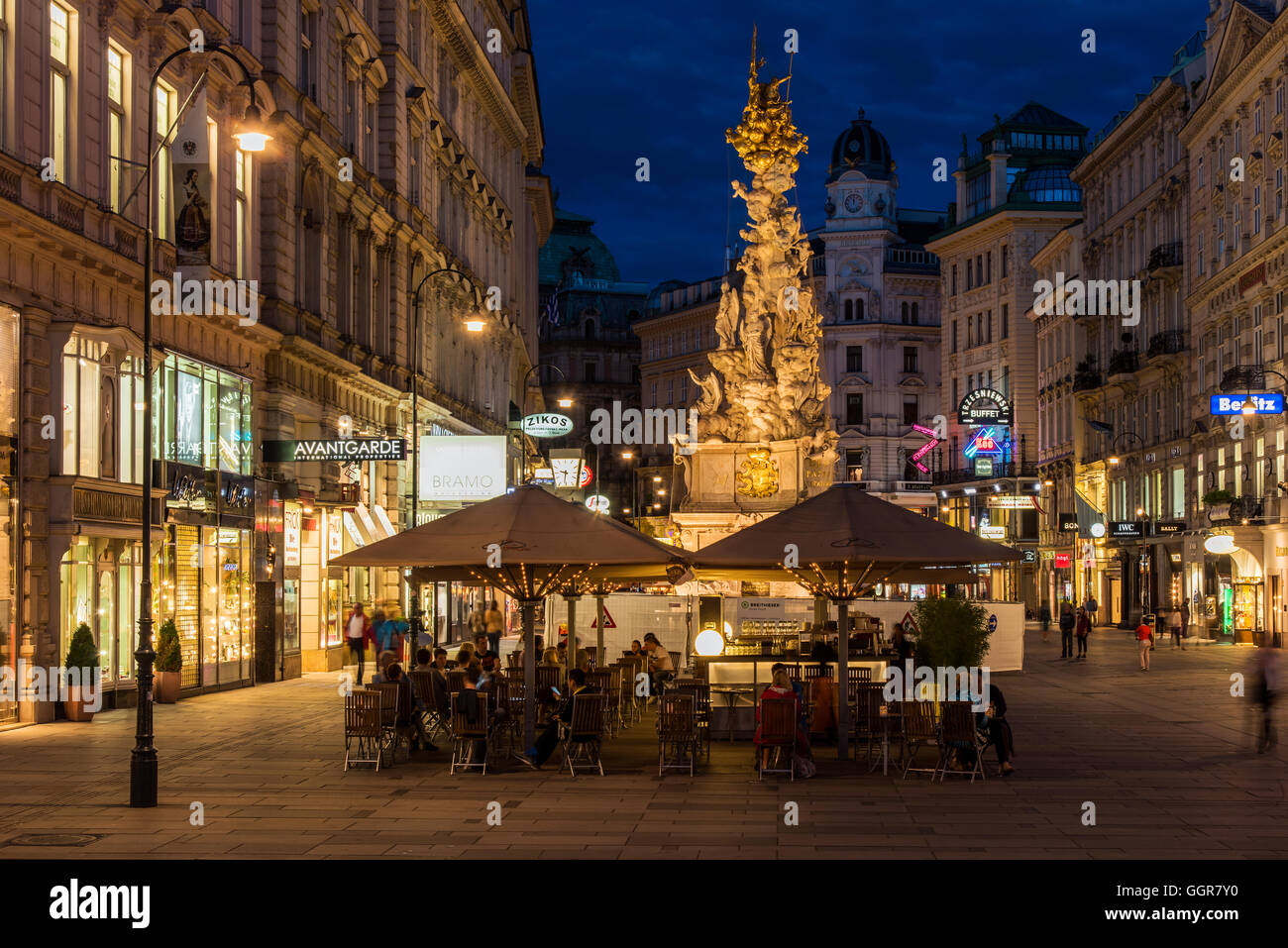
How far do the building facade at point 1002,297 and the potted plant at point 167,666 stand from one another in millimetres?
66987

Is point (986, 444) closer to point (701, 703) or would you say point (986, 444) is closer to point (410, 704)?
point (701, 703)

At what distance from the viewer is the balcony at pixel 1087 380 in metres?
84.2

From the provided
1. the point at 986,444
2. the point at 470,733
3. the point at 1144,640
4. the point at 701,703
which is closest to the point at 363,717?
the point at 470,733

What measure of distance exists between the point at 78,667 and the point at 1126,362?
59.0 m

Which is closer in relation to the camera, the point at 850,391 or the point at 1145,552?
the point at 1145,552

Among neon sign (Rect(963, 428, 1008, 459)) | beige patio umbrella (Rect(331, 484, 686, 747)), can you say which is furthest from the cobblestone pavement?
neon sign (Rect(963, 428, 1008, 459))

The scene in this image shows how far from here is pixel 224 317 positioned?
34.8 meters

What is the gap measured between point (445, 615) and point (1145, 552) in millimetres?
32195

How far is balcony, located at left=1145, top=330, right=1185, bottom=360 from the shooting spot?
70.4 m

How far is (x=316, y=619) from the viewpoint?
1655 inches

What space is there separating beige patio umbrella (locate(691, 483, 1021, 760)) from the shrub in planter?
1524 mm

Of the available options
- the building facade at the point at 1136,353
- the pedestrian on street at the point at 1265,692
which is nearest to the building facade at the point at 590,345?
the building facade at the point at 1136,353
